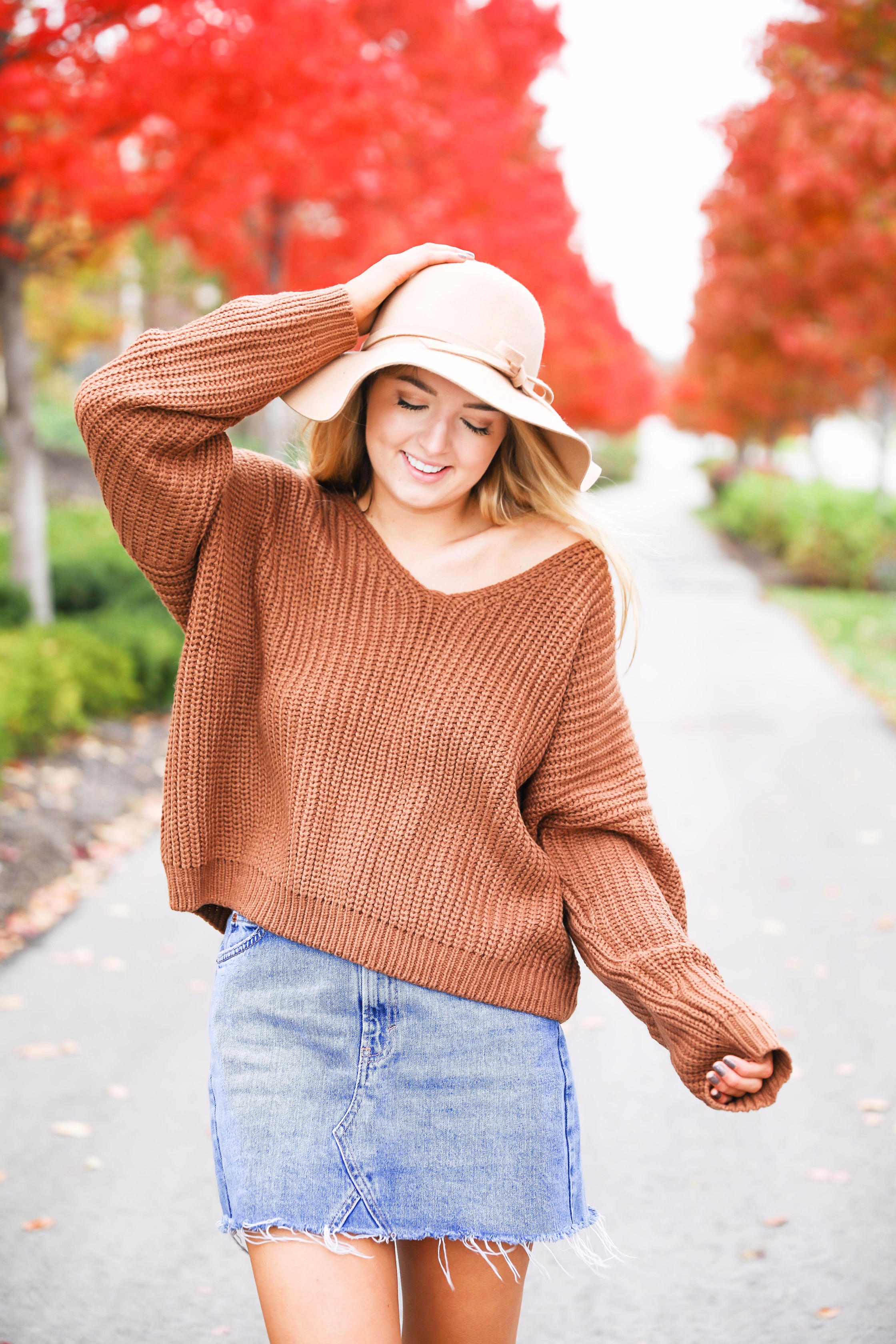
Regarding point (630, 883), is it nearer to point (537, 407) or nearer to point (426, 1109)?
point (426, 1109)

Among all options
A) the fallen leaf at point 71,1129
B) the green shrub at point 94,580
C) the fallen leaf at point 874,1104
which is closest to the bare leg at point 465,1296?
the fallen leaf at point 71,1129

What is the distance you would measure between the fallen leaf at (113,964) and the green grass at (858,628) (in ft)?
22.3

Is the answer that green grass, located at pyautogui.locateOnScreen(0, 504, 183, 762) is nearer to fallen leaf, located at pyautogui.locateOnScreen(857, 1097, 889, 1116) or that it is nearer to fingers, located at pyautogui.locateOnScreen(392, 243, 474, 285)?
fallen leaf, located at pyautogui.locateOnScreen(857, 1097, 889, 1116)

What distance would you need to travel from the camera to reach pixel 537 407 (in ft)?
7.13

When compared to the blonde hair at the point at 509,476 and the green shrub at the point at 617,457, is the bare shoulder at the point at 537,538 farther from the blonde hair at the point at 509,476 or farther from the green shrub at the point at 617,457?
the green shrub at the point at 617,457

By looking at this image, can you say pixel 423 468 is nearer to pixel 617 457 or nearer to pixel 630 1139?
pixel 630 1139

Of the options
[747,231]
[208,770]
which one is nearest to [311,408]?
[208,770]

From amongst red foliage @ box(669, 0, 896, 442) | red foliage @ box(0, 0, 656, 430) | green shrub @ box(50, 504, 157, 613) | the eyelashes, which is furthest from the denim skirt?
red foliage @ box(669, 0, 896, 442)

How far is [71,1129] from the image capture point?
150 inches

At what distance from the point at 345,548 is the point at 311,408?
245 mm

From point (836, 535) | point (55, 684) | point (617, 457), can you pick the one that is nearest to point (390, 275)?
point (55, 684)

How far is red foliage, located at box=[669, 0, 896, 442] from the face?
27.1 feet

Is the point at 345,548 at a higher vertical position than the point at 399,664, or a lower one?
higher

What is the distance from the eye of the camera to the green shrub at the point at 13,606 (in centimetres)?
838
